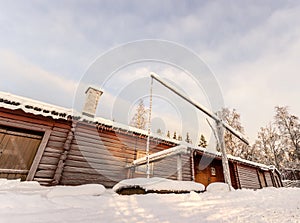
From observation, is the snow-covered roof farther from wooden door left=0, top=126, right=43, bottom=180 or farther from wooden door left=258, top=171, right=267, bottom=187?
wooden door left=258, top=171, right=267, bottom=187

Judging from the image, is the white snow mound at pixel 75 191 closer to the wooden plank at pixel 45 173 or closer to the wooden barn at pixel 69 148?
the wooden plank at pixel 45 173

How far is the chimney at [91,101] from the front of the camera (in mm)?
8484

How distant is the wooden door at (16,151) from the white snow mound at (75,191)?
2525 millimetres

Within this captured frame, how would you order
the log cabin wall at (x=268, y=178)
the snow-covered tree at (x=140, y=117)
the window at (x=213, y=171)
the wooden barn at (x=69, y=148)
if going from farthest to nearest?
the snow-covered tree at (x=140, y=117)
the log cabin wall at (x=268, y=178)
the window at (x=213, y=171)
the wooden barn at (x=69, y=148)

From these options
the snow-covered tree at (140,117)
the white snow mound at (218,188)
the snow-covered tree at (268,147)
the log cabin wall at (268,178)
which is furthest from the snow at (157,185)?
the snow-covered tree at (268,147)

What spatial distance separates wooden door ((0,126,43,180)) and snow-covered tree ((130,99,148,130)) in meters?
14.3

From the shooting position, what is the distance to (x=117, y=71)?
11336 mm

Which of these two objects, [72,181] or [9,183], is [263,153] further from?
[9,183]

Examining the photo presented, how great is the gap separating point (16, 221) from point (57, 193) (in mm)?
2086

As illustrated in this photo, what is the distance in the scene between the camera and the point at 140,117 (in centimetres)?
2102

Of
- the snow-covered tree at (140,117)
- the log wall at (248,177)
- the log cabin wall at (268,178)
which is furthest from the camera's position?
the snow-covered tree at (140,117)

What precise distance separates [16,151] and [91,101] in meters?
3.87

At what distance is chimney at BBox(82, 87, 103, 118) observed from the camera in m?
8.48

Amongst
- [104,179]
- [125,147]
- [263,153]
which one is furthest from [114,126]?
[263,153]
